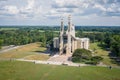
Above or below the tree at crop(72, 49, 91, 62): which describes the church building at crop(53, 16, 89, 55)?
above

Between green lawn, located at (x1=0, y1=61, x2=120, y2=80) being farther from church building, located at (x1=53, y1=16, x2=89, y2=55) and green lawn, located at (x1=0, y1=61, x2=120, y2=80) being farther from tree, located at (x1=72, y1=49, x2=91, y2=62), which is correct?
church building, located at (x1=53, y1=16, x2=89, y2=55)

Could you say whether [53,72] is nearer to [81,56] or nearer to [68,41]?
[81,56]

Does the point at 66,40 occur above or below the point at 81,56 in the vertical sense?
above

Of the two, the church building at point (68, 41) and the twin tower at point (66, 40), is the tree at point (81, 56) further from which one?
the church building at point (68, 41)

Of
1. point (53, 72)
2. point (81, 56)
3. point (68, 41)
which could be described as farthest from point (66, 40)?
point (53, 72)

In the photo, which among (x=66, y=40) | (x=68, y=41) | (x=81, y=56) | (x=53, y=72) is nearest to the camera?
(x=53, y=72)

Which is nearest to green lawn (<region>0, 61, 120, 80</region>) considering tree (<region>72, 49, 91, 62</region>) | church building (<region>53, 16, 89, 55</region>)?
tree (<region>72, 49, 91, 62</region>)

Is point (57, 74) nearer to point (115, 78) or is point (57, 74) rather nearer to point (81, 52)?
point (115, 78)

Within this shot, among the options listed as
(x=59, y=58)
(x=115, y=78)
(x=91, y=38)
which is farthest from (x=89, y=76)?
(x=91, y=38)

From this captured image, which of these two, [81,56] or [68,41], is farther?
[68,41]
